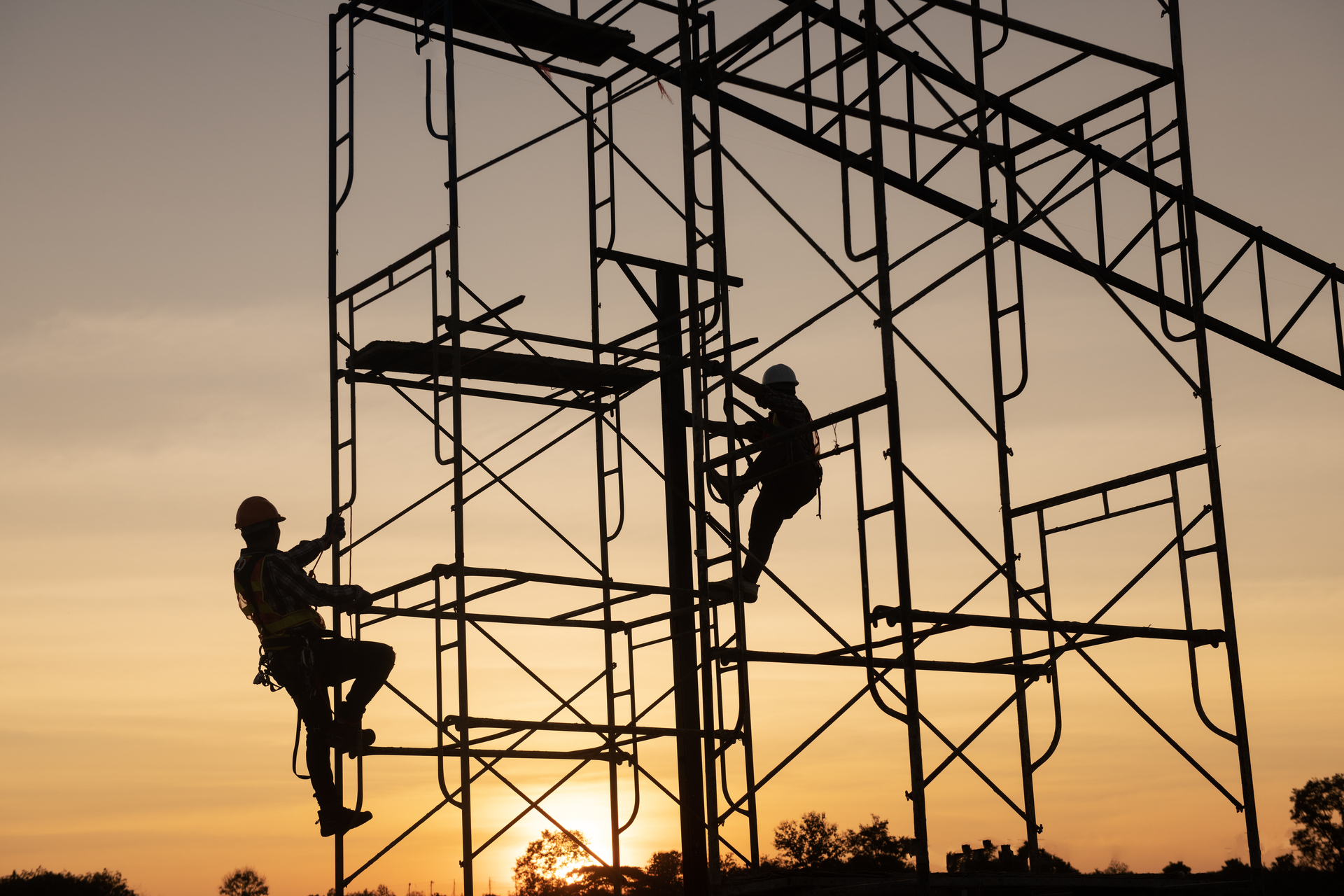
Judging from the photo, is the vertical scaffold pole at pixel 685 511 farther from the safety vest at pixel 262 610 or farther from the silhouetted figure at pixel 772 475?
the safety vest at pixel 262 610

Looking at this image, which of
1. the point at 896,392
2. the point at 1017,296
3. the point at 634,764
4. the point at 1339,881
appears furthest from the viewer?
the point at 1339,881

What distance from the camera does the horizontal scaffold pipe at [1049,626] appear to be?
972 centimetres

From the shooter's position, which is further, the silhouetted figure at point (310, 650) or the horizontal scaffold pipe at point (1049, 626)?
the silhouetted figure at point (310, 650)

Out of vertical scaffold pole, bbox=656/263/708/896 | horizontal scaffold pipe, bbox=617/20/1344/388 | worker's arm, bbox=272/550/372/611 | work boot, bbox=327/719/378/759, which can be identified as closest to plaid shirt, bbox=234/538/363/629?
worker's arm, bbox=272/550/372/611

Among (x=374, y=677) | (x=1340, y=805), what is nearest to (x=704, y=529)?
(x=374, y=677)

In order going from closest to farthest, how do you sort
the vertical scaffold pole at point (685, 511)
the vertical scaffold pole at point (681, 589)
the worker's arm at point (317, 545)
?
the vertical scaffold pole at point (685, 511) < the worker's arm at point (317, 545) < the vertical scaffold pole at point (681, 589)

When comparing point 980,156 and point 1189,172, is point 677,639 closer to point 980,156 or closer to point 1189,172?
point 980,156

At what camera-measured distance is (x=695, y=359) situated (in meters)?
11.5

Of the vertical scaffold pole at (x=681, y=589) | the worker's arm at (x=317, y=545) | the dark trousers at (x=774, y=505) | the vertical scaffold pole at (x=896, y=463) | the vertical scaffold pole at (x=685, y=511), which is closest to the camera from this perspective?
the vertical scaffold pole at (x=896, y=463)

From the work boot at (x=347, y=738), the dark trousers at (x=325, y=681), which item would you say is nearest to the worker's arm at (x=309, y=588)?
the dark trousers at (x=325, y=681)

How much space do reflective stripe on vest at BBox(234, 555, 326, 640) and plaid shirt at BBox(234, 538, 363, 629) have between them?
31 millimetres

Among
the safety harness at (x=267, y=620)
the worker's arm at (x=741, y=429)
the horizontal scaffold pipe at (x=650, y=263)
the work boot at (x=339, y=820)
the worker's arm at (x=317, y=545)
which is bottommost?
the work boot at (x=339, y=820)

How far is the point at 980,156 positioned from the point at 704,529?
12.7 feet

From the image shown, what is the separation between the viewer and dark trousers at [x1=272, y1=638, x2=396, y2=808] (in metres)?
12.1
